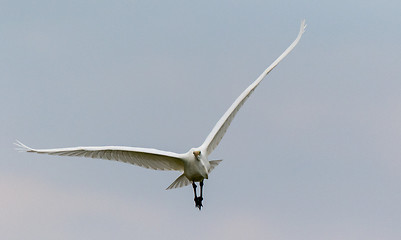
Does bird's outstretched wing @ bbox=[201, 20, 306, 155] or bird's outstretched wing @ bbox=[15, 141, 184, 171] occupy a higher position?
bird's outstretched wing @ bbox=[201, 20, 306, 155]

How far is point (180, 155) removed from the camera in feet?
151

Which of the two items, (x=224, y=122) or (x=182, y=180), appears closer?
(x=182, y=180)

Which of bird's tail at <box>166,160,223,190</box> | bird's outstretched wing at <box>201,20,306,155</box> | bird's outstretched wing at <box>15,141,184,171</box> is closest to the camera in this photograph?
bird's outstretched wing at <box>15,141,184,171</box>

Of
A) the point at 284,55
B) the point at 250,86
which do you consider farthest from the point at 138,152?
the point at 284,55

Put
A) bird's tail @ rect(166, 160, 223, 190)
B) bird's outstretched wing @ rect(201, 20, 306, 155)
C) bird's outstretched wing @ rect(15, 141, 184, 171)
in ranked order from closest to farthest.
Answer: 1. bird's outstretched wing @ rect(15, 141, 184, 171)
2. bird's tail @ rect(166, 160, 223, 190)
3. bird's outstretched wing @ rect(201, 20, 306, 155)

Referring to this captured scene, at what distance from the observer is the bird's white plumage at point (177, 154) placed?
144 ft

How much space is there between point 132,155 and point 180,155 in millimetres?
2334

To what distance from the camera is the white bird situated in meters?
44.0

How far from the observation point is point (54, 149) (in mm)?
43250

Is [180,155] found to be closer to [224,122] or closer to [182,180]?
[182,180]

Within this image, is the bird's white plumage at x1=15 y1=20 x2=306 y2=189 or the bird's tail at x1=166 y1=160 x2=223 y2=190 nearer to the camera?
the bird's white plumage at x1=15 y1=20 x2=306 y2=189

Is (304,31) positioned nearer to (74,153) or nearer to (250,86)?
(250,86)

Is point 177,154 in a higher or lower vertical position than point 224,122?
lower

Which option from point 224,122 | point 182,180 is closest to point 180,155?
point 182,180
